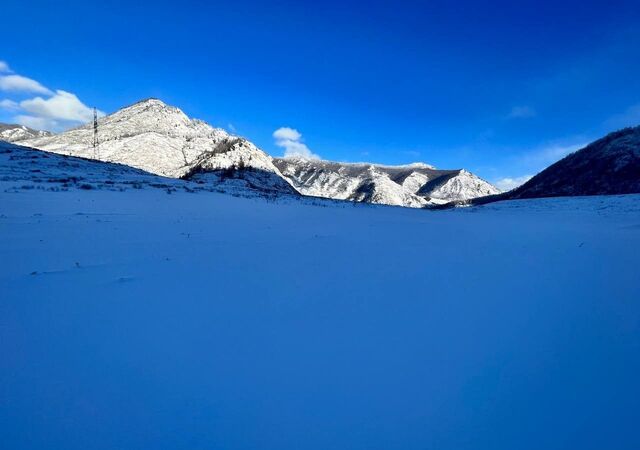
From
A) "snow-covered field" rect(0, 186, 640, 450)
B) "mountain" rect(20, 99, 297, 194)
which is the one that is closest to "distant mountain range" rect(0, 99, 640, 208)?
"mountain" rect(20, 99, 297, 194)

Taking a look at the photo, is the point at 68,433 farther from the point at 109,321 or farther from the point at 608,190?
the point at 608,190

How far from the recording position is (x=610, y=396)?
243 cm

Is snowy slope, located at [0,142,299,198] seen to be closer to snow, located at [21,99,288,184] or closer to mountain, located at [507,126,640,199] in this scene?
snow, located at [21,99,288,184]

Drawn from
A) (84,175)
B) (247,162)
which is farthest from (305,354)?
(247,162)

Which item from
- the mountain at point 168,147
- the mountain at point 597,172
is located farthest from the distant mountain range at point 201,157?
the mountain at point 597,172

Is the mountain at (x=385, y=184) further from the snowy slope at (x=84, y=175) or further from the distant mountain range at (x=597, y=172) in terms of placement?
the snowy slope at (x=84, y=175)

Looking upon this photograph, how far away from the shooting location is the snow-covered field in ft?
6.76

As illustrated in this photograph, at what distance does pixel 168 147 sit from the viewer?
81.9 m

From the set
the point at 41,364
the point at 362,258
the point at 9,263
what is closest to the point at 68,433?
the point at 41,364

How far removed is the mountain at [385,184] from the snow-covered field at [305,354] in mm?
113846

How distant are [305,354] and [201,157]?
78933 millimetres

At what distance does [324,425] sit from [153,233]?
7.01 metres

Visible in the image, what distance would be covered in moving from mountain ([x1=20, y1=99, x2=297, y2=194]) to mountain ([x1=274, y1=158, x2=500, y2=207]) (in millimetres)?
55557

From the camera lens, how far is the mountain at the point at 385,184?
12431 centimetres
